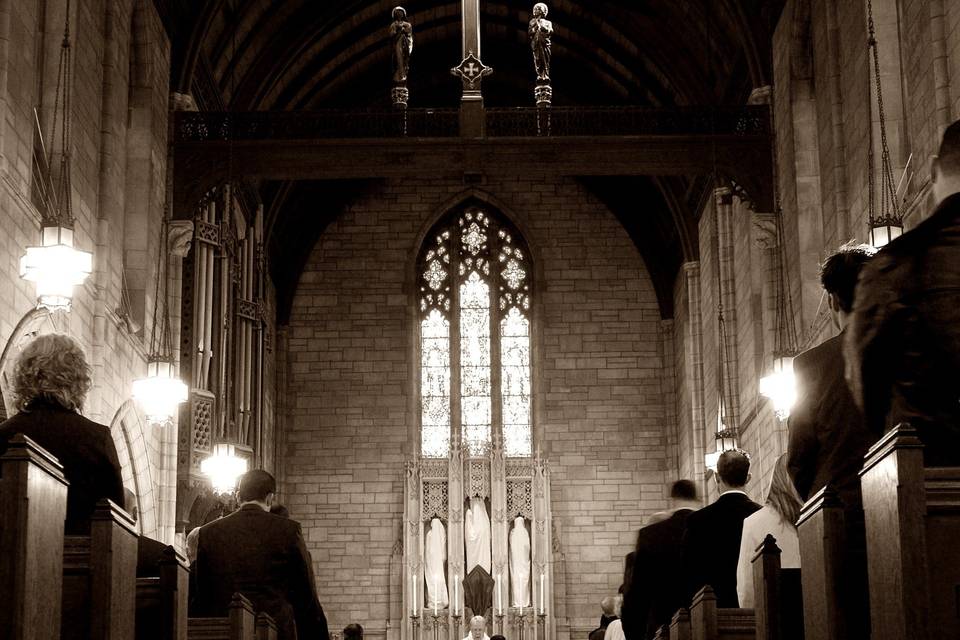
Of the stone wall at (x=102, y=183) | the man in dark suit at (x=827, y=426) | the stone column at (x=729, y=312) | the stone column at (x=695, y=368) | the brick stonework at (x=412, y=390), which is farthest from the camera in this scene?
the brick stonework at (x=412, y=390)

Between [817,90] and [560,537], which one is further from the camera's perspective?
[560,537]

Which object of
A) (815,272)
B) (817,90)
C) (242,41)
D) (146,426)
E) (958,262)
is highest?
(242,41)

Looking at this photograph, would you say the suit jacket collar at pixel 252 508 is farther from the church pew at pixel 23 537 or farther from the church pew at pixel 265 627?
the church pew at pixel 23 537

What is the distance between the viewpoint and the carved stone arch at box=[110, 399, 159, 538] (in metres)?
13.3

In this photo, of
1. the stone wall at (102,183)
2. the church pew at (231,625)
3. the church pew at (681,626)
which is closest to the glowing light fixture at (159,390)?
the stone wall at (102,183)

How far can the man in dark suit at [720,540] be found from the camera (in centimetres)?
607

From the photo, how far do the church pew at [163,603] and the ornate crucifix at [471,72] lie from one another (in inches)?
362

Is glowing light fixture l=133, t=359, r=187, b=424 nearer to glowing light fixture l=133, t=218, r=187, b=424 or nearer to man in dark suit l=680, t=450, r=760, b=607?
glowing light fixture l=133, t=218, r=187, b=424

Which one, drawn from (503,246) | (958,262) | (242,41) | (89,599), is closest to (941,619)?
(958,262)

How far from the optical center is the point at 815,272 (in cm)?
1406

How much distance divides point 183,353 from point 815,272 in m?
6.20

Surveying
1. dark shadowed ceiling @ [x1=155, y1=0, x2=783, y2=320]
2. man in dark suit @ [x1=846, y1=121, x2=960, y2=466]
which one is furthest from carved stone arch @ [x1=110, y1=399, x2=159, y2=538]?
man in dark suit @ [x1=846, y1=121, x2=960, y2=466]

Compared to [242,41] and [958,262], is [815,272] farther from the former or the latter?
[958,262]

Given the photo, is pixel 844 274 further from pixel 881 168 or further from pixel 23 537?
pixel 881 168
